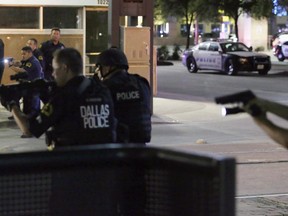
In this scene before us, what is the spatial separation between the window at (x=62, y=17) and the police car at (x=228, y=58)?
1129 cm

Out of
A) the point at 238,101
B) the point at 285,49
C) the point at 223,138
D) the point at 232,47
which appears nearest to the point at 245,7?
the point at 285,49

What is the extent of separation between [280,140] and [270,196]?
4659 millimetres

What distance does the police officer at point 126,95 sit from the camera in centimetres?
554

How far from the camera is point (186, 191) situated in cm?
266

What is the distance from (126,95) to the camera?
555cm

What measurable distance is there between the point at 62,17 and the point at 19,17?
3.80 feet

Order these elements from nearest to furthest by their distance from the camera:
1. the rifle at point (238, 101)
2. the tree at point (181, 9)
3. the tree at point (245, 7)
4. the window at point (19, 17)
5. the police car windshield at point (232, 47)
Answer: the rifle at point (238, 101)
the window at point (19, 17)
the police car windshield at point (232, 47)
the tree at point (245, 7)
the tree at point (181, 9)

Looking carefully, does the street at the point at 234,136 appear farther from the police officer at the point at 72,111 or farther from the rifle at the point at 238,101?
the police officer at the point at 72,111

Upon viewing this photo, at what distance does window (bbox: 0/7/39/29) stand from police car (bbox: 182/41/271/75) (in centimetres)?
1203

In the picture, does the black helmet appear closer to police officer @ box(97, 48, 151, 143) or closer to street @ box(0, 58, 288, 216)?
police officer @ box(97, 48, 151, 143)

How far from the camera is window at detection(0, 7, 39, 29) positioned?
1911 centimetres

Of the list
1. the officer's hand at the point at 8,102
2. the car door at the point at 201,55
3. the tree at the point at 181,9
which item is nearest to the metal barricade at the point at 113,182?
the officer's hand at the point at 8,102

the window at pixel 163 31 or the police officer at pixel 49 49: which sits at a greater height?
the window at pixel 163 31

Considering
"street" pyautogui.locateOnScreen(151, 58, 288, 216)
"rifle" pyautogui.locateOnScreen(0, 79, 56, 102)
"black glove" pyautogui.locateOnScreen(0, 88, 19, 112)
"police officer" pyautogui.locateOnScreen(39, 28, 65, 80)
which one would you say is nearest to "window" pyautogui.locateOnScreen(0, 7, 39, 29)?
"street" pyautogui.locateOnScreen(151, 58, 288, 216)
